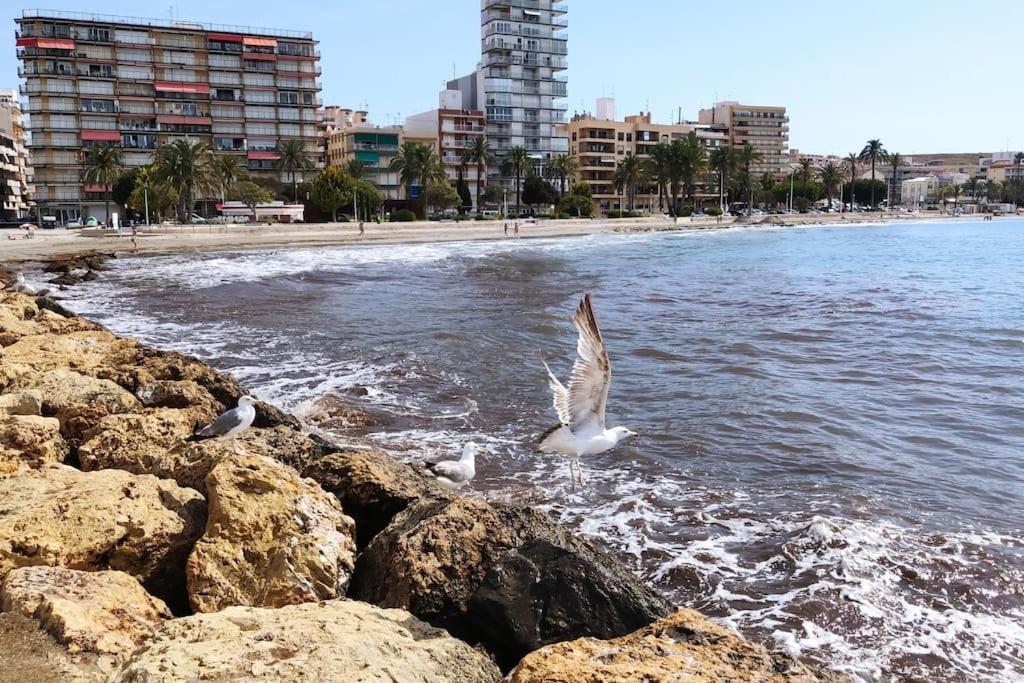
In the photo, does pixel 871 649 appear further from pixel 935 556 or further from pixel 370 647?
pixel 370 647

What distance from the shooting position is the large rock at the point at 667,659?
3.58m

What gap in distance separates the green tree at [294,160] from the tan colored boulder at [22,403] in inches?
3666

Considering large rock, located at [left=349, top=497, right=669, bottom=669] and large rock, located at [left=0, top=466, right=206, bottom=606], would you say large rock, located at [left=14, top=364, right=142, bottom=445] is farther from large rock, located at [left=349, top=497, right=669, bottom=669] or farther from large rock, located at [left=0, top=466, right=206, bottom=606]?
large rock, located at [left=349, top=497, right=669, bottom=669]

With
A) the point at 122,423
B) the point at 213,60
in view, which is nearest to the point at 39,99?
the point at 213,60

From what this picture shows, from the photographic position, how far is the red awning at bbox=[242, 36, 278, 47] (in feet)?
335

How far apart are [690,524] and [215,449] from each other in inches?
164

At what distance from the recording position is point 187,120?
99062 millimetres

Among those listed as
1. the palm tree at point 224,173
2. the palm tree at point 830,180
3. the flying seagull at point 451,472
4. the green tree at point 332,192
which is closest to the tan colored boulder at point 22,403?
the flying seagull at point 451,472

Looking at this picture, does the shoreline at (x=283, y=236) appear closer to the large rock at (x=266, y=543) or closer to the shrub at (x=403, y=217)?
the shrub at (x=403, y=217)

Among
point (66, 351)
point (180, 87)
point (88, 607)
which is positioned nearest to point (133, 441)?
point (88, 607)

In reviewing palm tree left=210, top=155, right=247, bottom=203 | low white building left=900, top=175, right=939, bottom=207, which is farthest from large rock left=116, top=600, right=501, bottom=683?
low white building left=900, top=175, right=939, bottom=207

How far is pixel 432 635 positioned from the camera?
4.15 meters

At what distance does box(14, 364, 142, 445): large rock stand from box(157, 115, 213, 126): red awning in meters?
98.9

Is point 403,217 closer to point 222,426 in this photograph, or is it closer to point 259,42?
point 259,42
